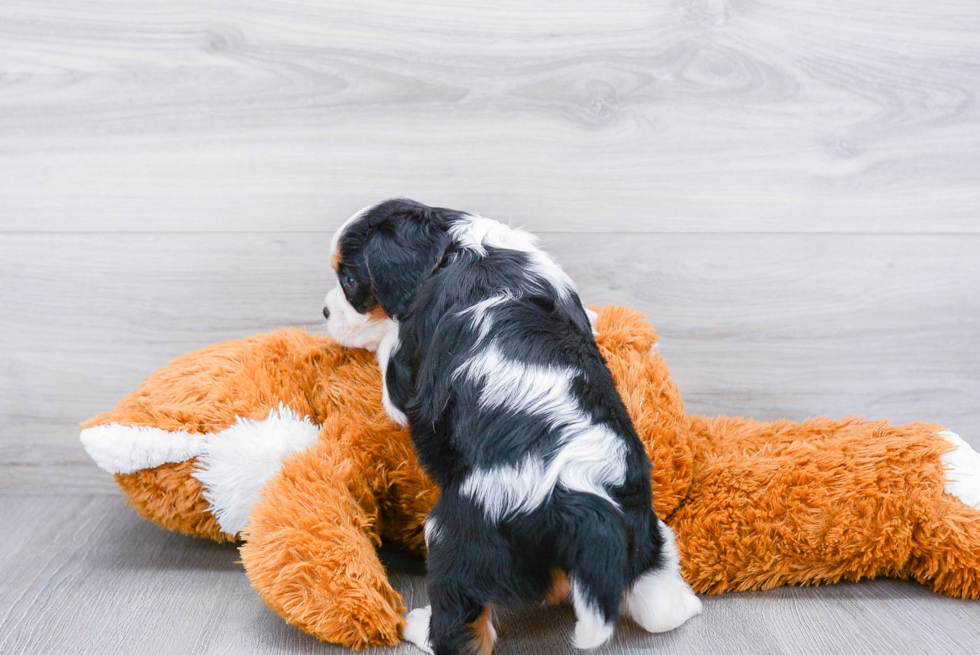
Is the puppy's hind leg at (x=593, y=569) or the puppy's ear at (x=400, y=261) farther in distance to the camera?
the puppy's ear at (x=400, y=261)

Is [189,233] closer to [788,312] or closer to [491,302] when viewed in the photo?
[491,302]

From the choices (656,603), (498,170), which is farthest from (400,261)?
(656,603)

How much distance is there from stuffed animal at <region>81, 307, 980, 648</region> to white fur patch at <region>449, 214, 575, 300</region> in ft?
0.84

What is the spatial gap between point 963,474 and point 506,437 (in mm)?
873

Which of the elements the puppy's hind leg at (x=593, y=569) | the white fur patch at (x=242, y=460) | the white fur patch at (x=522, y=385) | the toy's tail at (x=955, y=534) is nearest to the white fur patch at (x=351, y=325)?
the white fur patch at (x=242, y=460)

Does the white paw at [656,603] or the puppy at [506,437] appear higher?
the puppy at [506,437]

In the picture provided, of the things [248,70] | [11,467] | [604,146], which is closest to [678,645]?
[604,146]

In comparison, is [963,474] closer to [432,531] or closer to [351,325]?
[432,531]

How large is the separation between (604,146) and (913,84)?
76cm

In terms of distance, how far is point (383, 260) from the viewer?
4.21 ft

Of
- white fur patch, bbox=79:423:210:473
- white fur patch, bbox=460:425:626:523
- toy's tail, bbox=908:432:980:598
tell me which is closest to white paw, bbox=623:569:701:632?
white fur patch, bbox=460:425:626:523

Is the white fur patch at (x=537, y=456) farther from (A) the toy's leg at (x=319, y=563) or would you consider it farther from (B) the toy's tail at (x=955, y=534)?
(B) the toy's tail at (x=955, y=534)

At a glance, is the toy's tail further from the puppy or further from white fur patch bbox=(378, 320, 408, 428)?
white fur patch bbox=(378, 320, 408, 428)

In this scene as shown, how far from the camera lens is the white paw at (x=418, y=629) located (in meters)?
1.18
